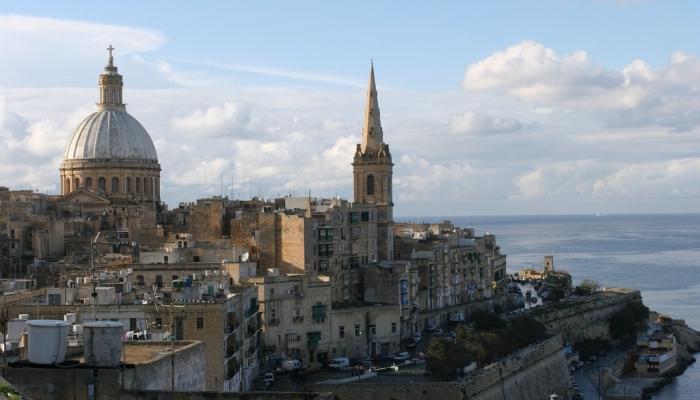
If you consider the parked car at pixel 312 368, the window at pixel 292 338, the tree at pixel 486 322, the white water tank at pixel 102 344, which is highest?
the white water tank at pixel 102 344

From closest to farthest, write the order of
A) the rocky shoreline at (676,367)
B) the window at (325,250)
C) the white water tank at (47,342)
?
the white water tank at (47,342) < the window at (325,250) < the rocky shoreline at (676,367)

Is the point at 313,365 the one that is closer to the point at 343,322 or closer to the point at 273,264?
the point at 343,322

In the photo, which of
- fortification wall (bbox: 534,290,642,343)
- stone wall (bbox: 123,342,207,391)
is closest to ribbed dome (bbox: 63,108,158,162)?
fortification wall (bbox: 534,290,642,343)

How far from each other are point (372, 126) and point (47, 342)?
157ft

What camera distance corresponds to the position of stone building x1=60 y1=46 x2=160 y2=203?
64188 mm

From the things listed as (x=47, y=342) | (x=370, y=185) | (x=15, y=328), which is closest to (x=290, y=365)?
(x=15, y=328)

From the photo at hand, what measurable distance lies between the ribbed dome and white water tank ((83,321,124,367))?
51978 millimetres

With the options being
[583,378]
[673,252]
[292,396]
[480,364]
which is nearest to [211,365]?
[480,364]

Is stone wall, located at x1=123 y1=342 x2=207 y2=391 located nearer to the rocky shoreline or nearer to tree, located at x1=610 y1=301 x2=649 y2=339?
the rocky shoreline

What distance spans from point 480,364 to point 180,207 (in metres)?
25.6

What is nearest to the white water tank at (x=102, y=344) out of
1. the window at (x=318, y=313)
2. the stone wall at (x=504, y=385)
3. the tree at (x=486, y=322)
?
the stone wall at (x=504, y=385)

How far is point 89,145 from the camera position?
65000 millimetres

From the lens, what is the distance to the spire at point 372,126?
60.8 meters

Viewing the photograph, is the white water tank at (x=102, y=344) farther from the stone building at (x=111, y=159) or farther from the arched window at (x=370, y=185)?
the stone building at (x=111, y=159)
